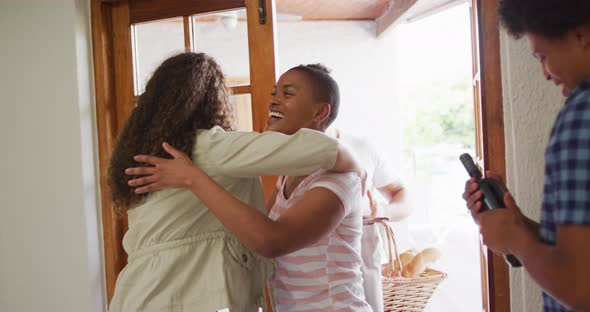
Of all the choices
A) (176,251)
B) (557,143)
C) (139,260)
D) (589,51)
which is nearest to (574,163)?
(557,143)

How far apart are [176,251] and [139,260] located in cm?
11

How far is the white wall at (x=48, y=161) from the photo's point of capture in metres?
2.01

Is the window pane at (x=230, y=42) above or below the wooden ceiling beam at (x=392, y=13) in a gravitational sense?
below

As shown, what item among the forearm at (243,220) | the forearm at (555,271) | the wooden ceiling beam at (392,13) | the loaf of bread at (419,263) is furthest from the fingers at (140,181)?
the wooden ceiling beam at (392,13)

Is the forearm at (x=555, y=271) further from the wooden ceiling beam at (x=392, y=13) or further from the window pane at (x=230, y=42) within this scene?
the wooden ceiling beam at (x=392, y=13)

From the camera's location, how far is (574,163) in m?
0.60

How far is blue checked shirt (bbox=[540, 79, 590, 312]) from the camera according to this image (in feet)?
1.94

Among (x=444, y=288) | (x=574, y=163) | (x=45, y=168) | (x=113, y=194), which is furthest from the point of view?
(x=444, y=288)

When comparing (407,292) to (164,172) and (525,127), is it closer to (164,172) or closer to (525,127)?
(525,127)

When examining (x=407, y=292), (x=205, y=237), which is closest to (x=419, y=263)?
(x=407, y=292)

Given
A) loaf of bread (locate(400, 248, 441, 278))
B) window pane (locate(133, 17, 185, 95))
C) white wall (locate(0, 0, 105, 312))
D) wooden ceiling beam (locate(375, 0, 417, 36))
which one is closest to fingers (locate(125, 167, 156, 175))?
window pane (locate(133, 17, 185, 95))

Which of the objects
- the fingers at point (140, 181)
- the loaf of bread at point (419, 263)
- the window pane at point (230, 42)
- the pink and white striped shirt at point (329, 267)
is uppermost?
the window pane at point (230, 42)

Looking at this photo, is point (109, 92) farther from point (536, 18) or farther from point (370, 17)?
point (370, 17)

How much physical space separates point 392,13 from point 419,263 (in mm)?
2482
